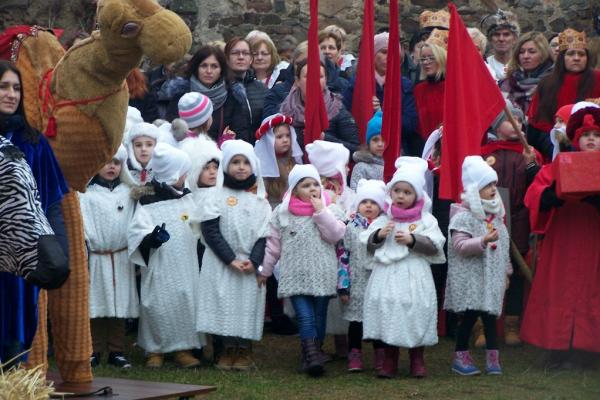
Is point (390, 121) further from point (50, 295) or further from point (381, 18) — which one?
point (381, 18)

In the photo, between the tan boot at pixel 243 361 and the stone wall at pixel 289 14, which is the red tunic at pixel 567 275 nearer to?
the tan boot at pixel 243 361

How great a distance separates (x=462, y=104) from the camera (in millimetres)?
9711

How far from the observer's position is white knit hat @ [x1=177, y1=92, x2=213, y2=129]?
10.5 meters

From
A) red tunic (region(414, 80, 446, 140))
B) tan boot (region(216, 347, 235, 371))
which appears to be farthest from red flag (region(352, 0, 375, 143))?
tan boot (region(216, 347, 235, 371))

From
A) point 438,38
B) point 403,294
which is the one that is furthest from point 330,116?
point 403,294

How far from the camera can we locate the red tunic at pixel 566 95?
1042 cm

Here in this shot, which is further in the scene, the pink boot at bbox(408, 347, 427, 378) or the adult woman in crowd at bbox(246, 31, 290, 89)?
the adult woman in crowd at bbox(246, 31, 290, 89)

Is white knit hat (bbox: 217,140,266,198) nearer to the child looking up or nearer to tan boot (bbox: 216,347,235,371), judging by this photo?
tan boot (bbox: 216,347,235,371)

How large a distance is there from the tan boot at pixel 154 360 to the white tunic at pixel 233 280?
34 cm

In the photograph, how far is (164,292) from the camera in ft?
31.4

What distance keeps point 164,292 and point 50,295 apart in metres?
2.47

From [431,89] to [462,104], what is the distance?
1.38m

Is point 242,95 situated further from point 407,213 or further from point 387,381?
point 387,381

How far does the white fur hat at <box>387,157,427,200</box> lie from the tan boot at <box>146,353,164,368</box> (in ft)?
6.17
